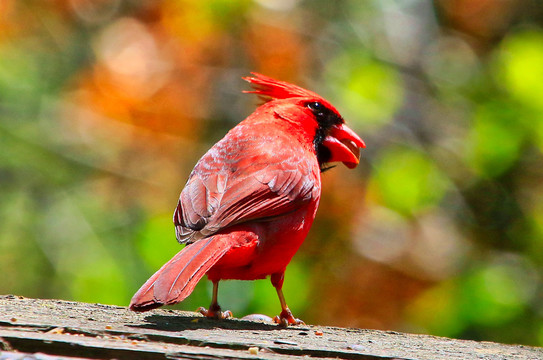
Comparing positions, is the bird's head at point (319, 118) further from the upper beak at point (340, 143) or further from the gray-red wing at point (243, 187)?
the gray-red wing at point (243, 187)

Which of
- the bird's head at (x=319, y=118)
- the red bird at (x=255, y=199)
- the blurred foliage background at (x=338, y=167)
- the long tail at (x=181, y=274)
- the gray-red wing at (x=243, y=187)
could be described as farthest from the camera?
the blurred foliage background at (x=338, y=167)

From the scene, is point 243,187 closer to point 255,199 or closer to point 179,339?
point 255,199

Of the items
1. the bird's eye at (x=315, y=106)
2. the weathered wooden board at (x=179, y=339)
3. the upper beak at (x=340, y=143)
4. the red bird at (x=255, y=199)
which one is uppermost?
the bird's eye at (x=315, y=106)

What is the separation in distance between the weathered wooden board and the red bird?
0.57 ft

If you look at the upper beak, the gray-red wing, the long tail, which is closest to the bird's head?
the upper beak

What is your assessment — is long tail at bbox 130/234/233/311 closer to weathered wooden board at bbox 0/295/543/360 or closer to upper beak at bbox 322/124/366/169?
weathered wooden board at bbox 0/295/543/360

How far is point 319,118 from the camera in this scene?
402cm

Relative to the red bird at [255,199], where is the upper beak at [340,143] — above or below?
above

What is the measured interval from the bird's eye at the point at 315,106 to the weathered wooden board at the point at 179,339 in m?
1.14

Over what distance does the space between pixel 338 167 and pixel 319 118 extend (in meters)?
2.37

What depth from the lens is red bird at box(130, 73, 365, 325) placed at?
2.93m

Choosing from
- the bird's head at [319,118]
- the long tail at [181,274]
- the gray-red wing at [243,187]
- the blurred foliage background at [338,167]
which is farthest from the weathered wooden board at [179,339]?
the blurred foliage background at [338,167]

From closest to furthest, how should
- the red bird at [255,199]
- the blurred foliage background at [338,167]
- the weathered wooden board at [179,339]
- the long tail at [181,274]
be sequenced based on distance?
the weathered wooden board at [179,339] < the long tail at [181,274] < the red bird at [255,199] < the blurred foliage background at [338,167]

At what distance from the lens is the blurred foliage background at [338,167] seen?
18.4ft
